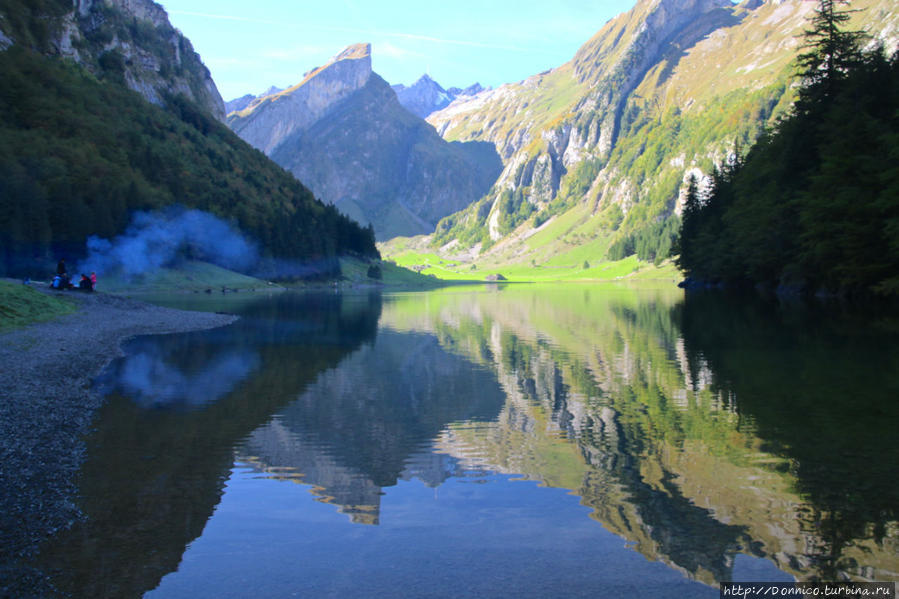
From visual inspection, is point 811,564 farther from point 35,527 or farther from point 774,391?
point 774,391

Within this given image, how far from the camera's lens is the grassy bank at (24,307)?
36219mm

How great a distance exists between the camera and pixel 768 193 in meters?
77.6

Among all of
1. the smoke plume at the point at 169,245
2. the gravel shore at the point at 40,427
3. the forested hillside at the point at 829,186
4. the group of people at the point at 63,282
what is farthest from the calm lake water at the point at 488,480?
the smoke plume at the point at 169,245

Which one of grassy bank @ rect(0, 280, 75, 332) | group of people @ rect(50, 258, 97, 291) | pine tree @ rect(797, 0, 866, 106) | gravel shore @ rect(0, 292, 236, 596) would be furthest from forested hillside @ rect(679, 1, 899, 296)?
group of people @ rect(50, 258, 97, 291)

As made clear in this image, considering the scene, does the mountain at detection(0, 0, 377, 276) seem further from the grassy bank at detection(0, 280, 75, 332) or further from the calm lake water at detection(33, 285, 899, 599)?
the calm lake water at detection(33, 285, 899, 599)

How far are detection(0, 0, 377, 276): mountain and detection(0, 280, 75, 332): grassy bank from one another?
52710mm

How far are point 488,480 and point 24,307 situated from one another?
39437mm

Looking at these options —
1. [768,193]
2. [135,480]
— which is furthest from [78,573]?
[768,193]

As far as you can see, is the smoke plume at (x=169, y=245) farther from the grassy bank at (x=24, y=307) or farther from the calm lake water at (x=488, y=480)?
the calm lake water at (x=488, y=480)

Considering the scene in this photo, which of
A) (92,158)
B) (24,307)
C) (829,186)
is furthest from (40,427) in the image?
(92,158)

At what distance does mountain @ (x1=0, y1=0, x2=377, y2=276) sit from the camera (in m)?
94.9

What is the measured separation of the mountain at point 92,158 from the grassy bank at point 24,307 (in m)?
52.7

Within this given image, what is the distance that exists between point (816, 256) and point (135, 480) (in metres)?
61.9

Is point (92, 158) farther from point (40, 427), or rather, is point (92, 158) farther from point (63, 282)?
point (40, 427)
